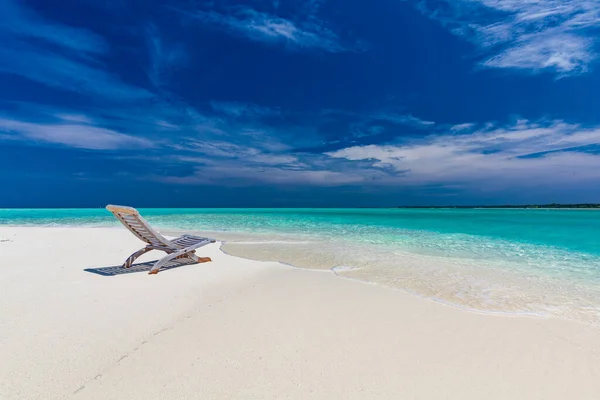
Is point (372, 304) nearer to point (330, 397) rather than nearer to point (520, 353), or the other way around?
point (520, 353)

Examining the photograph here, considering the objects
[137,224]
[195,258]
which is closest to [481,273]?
[195,258]

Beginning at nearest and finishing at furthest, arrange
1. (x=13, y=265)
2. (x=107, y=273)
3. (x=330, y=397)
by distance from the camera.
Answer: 1. (x=330, y=397)
2. (x=107, y=273)
3. (x=13, y=265)

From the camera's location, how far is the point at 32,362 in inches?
114

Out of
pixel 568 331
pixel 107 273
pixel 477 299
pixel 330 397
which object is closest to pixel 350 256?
pixel 477 299

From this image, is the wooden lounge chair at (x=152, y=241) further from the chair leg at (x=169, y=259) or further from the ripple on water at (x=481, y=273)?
the ripple on water at (x=481, y=273)

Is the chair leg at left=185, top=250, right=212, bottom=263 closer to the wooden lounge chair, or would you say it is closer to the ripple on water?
the wooden lounge chair

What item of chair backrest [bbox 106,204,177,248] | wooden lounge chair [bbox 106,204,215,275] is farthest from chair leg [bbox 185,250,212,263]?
chair backrest [bbox 106,204,177,248]

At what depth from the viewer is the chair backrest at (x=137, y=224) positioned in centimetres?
671

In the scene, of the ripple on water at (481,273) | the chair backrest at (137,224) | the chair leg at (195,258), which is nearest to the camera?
the ripple on water at (481,273)

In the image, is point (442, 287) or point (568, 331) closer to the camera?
point (568, 331)

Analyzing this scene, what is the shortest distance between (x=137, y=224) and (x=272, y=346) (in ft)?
17.6

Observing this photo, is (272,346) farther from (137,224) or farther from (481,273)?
(481,273)

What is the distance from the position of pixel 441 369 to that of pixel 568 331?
8.03 feet

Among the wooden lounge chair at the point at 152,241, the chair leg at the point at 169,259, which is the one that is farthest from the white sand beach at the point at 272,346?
the wooden lounge chair at the point at 152,241
